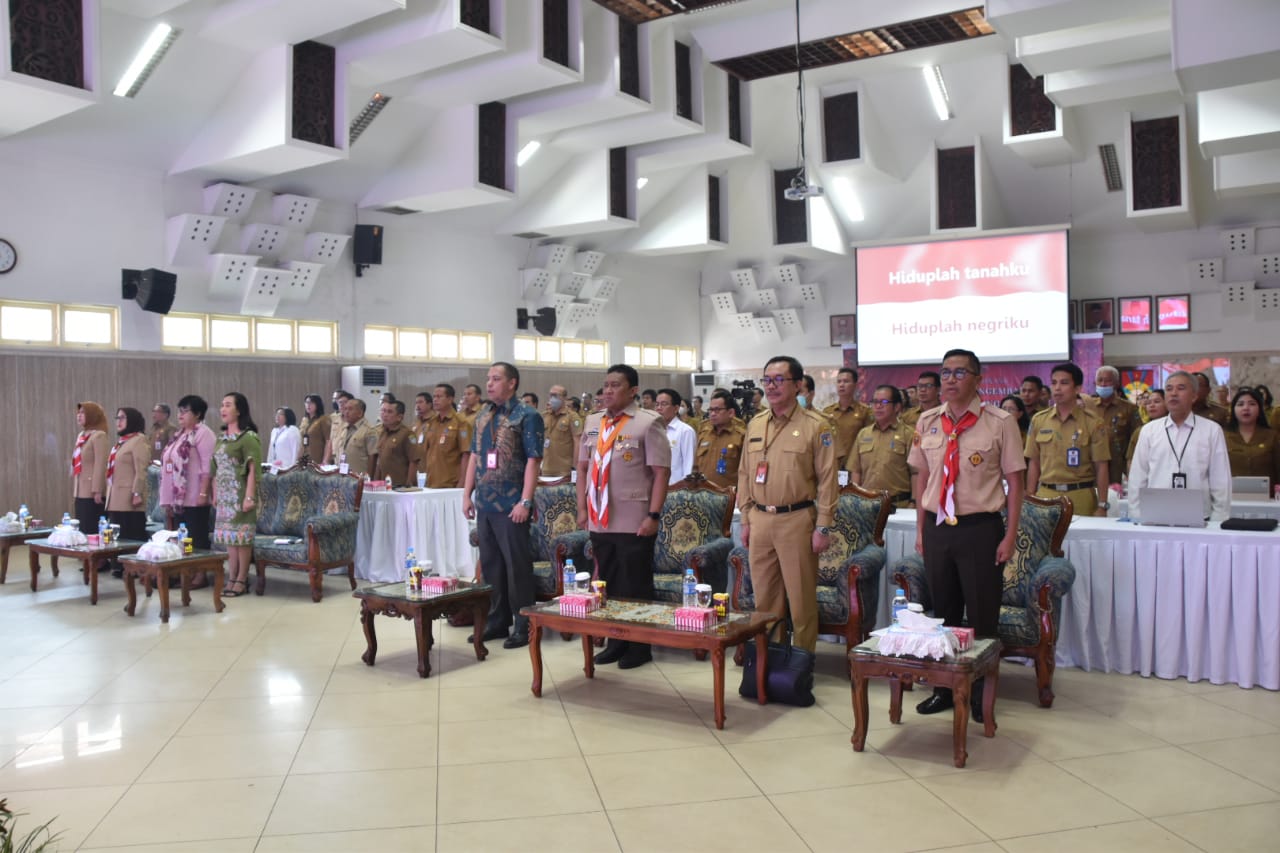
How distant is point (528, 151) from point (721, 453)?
687 cm

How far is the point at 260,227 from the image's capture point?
1092cm

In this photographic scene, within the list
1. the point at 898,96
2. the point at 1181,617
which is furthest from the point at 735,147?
the point at 1181,617

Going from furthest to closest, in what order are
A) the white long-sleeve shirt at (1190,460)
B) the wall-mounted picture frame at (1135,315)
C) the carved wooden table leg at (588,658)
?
the wall-mounted picture frame at (1135,315)
the white long-sleeve shirt at (1190,460)
the carved wooden table leg at (588,658)

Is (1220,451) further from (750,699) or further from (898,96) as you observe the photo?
(898,96)

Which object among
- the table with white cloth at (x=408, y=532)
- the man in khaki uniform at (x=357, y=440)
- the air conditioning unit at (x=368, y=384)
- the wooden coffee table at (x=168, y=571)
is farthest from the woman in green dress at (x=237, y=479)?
the air conditioning unit at (x=368, y=384)

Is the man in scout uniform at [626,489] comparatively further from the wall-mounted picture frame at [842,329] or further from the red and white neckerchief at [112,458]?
the wall-mounted picture frame at [842,329]

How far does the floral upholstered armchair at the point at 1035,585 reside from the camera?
4172 millimetres

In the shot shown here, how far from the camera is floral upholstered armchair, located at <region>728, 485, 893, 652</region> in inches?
181

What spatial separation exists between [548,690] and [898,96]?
11.1m

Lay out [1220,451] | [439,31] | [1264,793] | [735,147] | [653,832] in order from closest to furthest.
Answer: [653,832] → [1264,793] → [1220,451] → [439,31] → [735,147]

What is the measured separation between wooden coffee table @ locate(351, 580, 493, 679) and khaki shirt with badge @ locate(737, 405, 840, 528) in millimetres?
1595

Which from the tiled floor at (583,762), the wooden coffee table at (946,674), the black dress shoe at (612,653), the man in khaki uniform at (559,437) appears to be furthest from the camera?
the man in khaki uniform at (559,437)

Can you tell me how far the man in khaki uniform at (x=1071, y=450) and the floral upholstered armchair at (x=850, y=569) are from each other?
4.53 feet

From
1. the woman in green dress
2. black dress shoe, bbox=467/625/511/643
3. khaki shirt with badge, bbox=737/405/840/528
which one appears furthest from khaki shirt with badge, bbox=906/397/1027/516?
the woman in green dress
